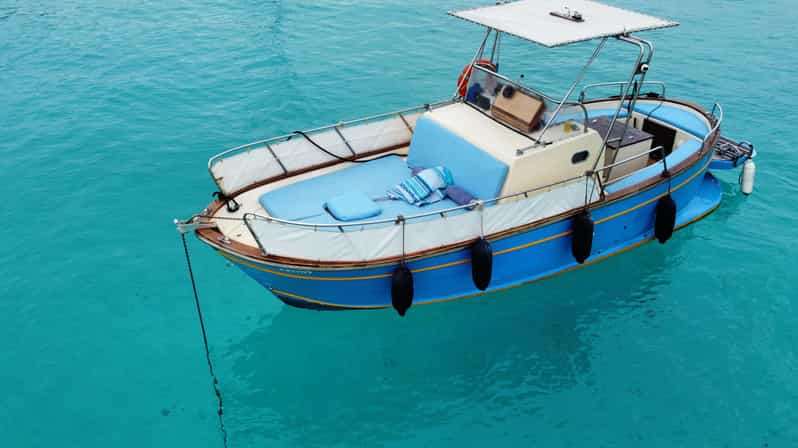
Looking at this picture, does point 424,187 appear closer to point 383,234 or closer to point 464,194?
point 464,194

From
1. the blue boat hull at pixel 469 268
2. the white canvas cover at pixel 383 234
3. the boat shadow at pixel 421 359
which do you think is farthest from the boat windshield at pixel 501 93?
the boat shadow at pixel 421 359

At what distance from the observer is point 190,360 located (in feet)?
35.3

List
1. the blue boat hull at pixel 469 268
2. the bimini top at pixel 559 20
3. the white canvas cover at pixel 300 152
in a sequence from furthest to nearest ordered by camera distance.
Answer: the white canvas cover at pixel 300 152, the bimini top at pixel 559 20, the blue boat hull at pixel 469 268

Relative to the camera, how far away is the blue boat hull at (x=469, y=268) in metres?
9.91

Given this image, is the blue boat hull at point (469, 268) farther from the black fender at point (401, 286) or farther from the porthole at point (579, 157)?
the porthole at point (579, 157)

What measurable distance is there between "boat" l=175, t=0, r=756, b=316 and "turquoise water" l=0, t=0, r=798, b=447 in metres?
0.96

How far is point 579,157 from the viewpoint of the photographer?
10805 millimetres

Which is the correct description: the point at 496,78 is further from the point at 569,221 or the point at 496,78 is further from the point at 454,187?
the point at 569,221

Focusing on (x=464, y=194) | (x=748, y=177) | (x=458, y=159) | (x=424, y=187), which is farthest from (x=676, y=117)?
(x=424, y=187)

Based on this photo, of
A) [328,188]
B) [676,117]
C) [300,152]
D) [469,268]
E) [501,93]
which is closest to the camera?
[469,268]

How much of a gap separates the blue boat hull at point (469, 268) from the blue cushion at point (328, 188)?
1152mm

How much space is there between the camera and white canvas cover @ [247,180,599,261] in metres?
9.51

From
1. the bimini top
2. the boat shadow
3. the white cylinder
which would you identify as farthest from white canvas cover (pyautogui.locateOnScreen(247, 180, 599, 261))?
the white cylinder

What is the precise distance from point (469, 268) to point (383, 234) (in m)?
1.72
